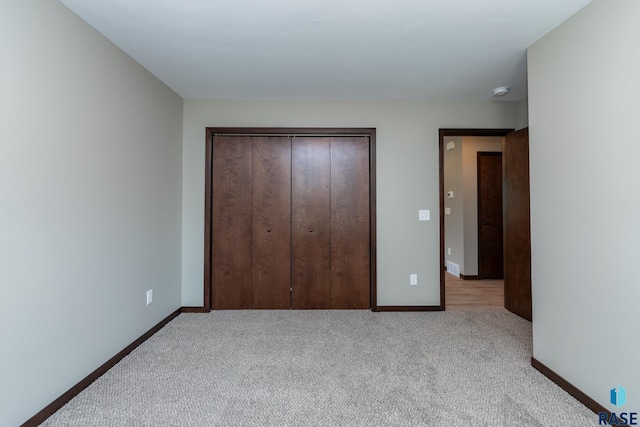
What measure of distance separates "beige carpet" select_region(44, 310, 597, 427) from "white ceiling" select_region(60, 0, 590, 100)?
2301 millimetres

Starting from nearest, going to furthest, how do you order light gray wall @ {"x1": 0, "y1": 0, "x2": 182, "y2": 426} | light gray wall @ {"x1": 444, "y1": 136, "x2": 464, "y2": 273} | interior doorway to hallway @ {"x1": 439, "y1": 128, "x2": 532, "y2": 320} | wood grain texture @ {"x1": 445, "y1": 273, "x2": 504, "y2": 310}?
light gray wall @ {"x1": 0, "y1": 0, "x2": 182, "y2": 426}
wood grain texture @ {"x1": 445, "y1": 273, "x2": 504, "y2": 310}
interior doorway to hallway @ {"x1": 439, "y1": 128, "x2": 532, "y2": 320}
light gray wall @ {"x1": 444, "y1": 136, "x2": 464, "y2": 273}

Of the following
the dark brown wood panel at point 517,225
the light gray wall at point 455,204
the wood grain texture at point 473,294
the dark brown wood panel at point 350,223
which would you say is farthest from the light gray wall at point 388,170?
the light gray wall at point 455,204

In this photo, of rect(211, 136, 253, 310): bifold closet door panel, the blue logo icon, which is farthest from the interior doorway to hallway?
rect(211, 136, 253, 310): bifold closet door panel

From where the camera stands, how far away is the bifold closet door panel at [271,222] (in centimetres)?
334

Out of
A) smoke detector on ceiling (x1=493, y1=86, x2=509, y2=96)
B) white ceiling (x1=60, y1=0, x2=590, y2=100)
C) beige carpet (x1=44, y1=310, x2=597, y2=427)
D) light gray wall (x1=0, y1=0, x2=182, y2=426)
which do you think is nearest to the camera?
light gray wall (x1=0, y1=0, x2=182, y2=426)

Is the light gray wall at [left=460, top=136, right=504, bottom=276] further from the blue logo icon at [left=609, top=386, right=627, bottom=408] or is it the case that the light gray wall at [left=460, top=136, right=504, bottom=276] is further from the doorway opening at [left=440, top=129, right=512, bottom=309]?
the blue logo icon at [left=609, top=386, right=627, bottom=408]

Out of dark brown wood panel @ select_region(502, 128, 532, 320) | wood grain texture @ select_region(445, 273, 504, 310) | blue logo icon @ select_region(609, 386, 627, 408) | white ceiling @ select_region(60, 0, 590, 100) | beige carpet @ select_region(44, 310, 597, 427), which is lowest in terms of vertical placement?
beige carpet @ select_region(44, 310, 597, 427)

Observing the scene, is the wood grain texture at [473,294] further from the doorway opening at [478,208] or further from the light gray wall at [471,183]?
the light gray wall at [471,183]

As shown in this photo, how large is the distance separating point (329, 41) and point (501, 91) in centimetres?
195

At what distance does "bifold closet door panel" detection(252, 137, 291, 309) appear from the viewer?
11.0 feet

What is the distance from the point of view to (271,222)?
3.34 m

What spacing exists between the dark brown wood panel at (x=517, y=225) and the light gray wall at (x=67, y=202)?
3596 mm

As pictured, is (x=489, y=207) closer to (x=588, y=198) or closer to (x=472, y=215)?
(x=472, y=215)

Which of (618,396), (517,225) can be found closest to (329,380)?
(618,396)
